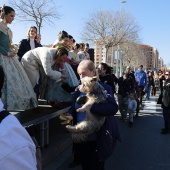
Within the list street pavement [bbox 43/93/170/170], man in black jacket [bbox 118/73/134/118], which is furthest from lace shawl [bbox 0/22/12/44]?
man in black jacket [bbox 118/73/134/118]

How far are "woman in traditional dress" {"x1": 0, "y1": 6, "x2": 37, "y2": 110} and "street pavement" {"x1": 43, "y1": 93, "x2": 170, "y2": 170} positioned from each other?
134cm

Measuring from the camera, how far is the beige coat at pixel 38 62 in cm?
495

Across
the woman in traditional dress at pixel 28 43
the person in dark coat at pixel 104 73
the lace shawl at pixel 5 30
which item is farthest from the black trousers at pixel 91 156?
the person in dark coat at pixel 104 73

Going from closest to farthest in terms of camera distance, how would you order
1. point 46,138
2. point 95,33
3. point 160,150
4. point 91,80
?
point 91,80 → point 46,138 → point 160,150 → point 95,33

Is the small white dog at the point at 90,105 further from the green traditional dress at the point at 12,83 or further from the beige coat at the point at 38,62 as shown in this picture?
the beige coat at the point at 38,62

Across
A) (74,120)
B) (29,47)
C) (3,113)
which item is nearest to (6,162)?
(3,113)

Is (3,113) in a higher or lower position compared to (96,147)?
higher

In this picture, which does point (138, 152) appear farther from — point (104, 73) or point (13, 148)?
point (13, 148)

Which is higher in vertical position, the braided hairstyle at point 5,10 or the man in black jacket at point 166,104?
the braided hairstyle at point 5,10

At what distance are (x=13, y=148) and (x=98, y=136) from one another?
1.89m

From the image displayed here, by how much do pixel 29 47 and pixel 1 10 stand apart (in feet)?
5.18

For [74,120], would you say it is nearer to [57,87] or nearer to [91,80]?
[91,80]

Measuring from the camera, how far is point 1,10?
15.8 ft

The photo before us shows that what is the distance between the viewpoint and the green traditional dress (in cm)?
426
